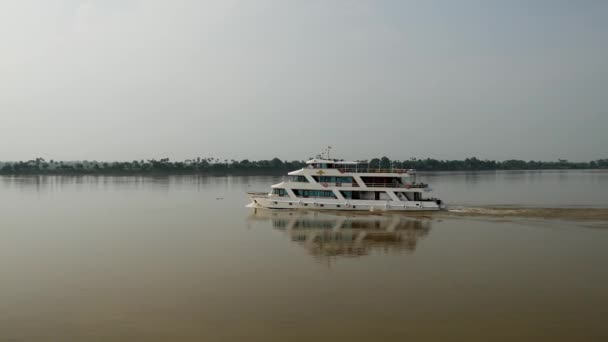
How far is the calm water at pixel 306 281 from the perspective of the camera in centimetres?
1220

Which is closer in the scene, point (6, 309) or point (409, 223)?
point (6, 309)

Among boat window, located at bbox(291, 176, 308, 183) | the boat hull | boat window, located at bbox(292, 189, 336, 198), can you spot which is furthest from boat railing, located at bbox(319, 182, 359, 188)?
boat window, located at bbox(291, 176, 308, 183)

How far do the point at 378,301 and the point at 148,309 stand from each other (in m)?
6.87

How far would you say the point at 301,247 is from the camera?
912 inches

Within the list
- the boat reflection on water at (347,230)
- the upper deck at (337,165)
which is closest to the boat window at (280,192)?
the boat reflection on water at (347,230)

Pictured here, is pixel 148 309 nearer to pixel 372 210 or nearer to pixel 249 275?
pixel 249 275

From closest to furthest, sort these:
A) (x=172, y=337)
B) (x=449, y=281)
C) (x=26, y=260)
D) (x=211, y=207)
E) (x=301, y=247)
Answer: (x=172, y=337) < (x=449, y=281) < (x=26, y=260) < (x=301, y=247) < (x=211, y=207)

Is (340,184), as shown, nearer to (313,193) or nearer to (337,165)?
(337,165)

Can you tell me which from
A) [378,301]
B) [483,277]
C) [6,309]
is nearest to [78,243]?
[6,309]

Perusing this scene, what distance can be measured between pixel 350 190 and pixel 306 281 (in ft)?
66.0

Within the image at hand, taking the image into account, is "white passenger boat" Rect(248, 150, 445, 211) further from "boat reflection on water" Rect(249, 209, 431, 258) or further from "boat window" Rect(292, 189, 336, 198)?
"boat reflection on water" Rect(249, 209, 431, 258)

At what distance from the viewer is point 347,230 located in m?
28.2

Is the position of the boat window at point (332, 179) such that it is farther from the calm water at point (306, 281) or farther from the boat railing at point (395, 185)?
the calm water at point (306, 281)

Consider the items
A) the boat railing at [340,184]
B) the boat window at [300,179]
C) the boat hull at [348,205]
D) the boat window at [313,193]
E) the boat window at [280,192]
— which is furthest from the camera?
the boat window at [280,192]
